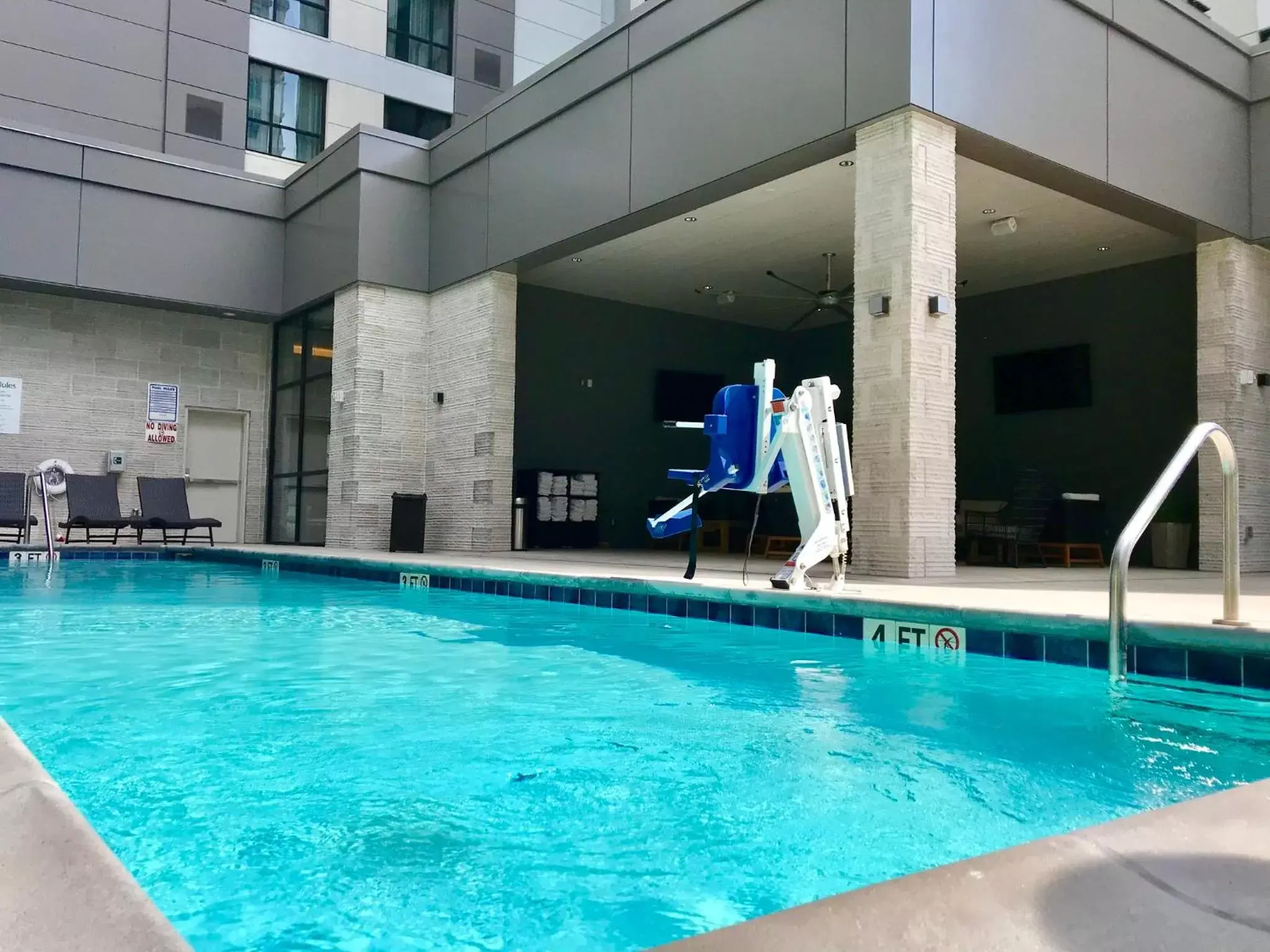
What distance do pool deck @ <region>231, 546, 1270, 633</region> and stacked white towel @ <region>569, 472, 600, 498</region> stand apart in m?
2.14

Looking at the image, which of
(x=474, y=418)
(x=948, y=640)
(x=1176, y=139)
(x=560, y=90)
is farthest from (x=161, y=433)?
(x=1176, y=139)

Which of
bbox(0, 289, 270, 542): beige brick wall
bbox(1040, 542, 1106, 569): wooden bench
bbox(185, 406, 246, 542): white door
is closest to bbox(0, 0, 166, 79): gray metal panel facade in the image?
bbox(0, 289, 270, 542): beige brick wall

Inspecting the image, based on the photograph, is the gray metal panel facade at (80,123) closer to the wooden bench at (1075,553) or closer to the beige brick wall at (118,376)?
the beige brick wall at (118,376)

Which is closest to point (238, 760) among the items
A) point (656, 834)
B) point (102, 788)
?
point (102, 788)

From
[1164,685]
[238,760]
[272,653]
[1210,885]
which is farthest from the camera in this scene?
[272,653]

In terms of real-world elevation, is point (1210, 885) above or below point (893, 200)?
below

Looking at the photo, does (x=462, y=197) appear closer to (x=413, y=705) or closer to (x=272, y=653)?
(x=272, y=653)

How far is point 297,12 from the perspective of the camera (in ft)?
53.6

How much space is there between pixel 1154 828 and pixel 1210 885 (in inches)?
5.3

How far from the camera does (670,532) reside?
19.5 ft

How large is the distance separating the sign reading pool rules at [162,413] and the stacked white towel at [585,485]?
16.3 feet

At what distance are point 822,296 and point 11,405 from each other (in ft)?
29.9

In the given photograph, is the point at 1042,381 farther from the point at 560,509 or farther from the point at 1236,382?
the point at 560,509

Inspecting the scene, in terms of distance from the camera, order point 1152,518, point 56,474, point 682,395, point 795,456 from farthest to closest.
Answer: point 682,395
point 56,474
point 795,456
point 1152,518
